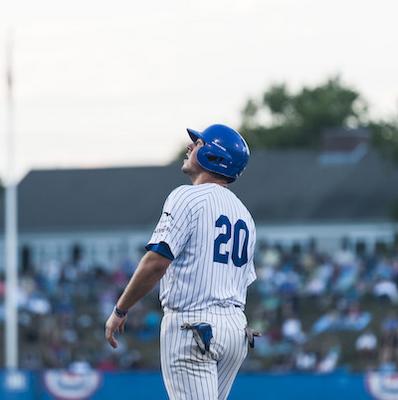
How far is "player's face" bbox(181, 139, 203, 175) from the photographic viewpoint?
7.05 metres

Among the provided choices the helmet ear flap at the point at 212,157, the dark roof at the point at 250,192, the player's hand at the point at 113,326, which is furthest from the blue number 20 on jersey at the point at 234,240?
the dark roof at the point at 250,192

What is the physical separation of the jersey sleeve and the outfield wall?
11.2 metres

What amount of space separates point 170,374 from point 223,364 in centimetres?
31

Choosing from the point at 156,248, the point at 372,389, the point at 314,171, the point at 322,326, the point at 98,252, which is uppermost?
the point at 156,248

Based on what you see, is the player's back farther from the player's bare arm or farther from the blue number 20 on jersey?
the player's bare arm

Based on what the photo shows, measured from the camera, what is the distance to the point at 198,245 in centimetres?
684

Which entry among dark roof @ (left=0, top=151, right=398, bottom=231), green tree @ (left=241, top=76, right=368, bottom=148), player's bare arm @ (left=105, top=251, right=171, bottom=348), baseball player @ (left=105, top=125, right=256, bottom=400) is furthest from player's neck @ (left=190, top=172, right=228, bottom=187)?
green tree @ (left=241, top=76, right=368, bottom=148)

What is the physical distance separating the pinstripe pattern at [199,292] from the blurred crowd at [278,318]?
67.5 ft

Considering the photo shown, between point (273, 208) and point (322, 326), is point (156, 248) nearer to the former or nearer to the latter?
point (322, 326)

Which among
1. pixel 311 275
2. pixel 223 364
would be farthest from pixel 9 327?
pixel 223 364

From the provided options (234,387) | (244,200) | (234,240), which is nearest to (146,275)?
(234,240)

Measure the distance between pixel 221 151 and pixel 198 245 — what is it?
0.53m

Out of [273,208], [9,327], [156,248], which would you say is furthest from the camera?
[273,208]

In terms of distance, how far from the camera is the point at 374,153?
63.5 meters
